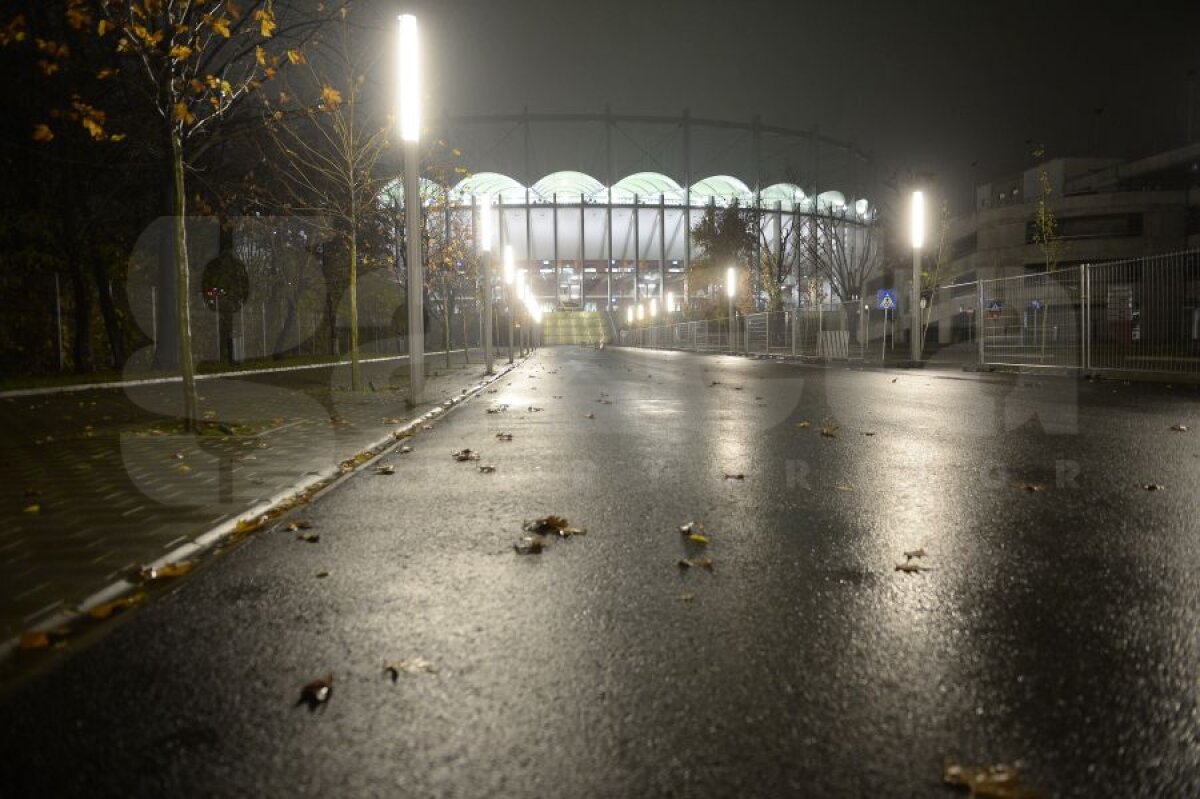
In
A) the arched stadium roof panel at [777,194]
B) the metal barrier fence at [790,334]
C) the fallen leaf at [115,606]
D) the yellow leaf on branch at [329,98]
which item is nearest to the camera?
the fallen leaf at [115,606]

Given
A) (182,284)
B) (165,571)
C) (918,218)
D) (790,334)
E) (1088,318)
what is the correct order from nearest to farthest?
(165,571) < (182,284) < (1088,318) < (918,218) < (790,334)

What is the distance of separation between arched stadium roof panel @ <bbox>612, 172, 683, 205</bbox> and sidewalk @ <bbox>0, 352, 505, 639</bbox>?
85.8 metres

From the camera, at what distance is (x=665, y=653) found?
2982mm

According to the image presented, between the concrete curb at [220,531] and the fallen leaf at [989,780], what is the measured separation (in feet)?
10.4

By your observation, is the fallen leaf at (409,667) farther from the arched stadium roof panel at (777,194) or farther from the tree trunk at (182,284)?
the arched stadium roof panel at (777,194)

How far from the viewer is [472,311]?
6869 cm

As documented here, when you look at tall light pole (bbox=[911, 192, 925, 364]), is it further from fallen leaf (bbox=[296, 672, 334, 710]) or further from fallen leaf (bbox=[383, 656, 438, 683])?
fallen leaf (bbox=[296, 672, 334, 710])

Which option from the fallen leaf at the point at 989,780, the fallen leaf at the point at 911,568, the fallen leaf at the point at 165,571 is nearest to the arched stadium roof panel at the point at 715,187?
the fallen leaf at the point at 911,568

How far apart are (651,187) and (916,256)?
76408 millimetres

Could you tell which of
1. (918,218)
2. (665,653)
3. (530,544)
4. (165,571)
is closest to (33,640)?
(165,571)

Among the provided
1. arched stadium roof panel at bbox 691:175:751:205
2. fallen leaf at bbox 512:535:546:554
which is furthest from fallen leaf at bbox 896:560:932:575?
arched stadium roof panel at bbox 691:175:751:205

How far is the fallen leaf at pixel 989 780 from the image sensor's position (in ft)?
6.73

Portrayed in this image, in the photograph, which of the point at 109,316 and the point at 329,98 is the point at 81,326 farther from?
the point at 329,98

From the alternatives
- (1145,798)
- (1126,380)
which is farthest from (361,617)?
(1126,380)
